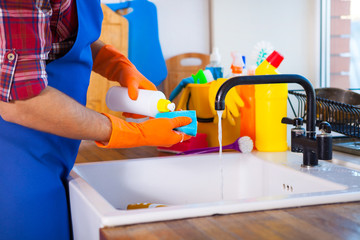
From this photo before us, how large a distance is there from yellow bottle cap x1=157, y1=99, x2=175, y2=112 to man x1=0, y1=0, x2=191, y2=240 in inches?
1.5

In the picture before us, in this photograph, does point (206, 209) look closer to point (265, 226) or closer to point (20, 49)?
point (265, 226)

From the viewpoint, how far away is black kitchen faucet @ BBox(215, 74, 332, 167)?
97 cm

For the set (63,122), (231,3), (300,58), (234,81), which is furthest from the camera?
(300,58)

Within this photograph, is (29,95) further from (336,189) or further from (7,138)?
(336,189)

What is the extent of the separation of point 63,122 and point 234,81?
42 centimetres

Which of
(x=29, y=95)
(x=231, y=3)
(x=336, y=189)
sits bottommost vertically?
(x=336, y=189)

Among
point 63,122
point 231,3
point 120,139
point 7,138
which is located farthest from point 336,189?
point 231,3

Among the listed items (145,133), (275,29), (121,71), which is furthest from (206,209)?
(275,29)

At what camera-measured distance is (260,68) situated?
1.31 meters

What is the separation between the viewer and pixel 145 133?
3.10ft

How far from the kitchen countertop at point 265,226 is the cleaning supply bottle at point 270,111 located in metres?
0.51

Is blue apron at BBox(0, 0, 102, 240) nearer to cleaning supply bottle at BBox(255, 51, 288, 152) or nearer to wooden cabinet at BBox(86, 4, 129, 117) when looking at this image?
cleaning supply bottle at BBox(255, 51, 288, 152)

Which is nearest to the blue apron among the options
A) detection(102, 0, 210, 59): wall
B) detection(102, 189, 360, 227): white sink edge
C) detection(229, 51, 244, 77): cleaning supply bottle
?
detection(102, 189, 360, 227): white sink edge

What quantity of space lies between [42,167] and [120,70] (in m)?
0.34
